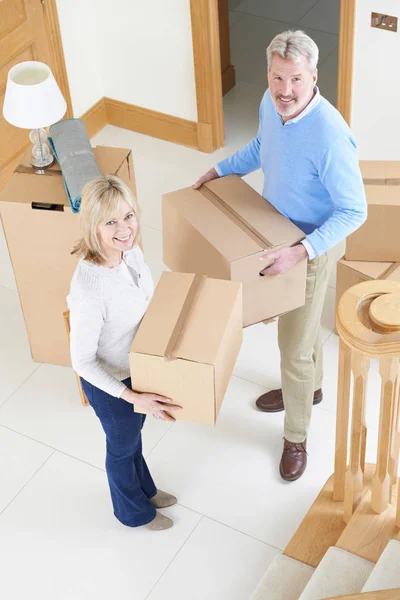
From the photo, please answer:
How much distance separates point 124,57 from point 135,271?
268 cm

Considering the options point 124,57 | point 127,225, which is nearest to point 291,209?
point 127,225

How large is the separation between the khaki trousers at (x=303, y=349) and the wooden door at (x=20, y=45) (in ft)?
6.96

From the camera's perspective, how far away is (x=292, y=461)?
123 inches

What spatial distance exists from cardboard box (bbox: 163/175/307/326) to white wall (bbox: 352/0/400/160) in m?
1.56

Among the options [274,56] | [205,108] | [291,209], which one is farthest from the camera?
[205,108]

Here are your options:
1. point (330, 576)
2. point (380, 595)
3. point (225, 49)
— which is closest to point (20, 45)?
point (225, 49)

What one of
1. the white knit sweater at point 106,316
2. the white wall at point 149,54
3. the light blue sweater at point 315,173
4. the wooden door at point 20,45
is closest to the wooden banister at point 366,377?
the light blue sweater at point 315,173

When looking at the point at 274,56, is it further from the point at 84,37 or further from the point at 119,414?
the point at 84,37

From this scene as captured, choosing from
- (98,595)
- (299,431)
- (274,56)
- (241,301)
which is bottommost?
(98,595)

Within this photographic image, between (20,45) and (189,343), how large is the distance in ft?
8.47

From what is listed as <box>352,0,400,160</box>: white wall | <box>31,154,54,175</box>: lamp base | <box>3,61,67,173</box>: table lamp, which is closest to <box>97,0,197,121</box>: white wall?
<box>352,0,400,160</box>: white wall

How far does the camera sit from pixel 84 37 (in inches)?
185

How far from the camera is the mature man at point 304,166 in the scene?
2.45 metres

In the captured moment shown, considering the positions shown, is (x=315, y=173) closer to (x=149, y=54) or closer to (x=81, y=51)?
(x=149, y=54)
